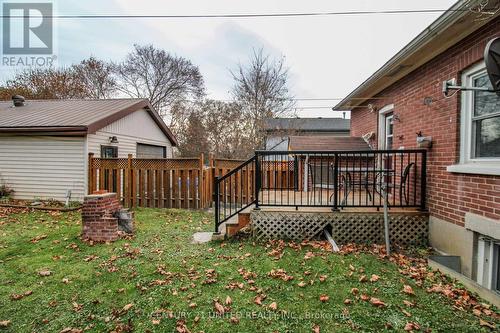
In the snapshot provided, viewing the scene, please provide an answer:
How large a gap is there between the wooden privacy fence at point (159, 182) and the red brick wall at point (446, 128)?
5594mm

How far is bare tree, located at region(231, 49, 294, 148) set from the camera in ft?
55.4

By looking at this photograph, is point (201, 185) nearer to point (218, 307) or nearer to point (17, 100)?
point (218, 307)

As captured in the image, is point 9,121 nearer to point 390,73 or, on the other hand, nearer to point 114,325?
point 114,325

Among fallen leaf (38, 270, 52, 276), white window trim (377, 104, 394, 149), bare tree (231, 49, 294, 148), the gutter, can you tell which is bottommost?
fallen leaf (38, 270, 52, 276)

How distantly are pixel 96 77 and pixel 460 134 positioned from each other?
28062 millimetres

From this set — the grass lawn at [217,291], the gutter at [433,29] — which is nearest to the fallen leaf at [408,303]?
the grass lawn at [217,291]

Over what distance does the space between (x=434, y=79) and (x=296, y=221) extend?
340 cm

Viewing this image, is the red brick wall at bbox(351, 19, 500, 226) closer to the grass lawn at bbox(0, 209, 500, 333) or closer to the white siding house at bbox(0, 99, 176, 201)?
the grass lawn at bbox(0, 209, 500, 333)

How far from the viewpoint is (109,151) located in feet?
32.1

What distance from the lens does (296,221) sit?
16.0 ft

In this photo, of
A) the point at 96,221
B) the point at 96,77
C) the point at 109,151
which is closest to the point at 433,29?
the point at 96,221

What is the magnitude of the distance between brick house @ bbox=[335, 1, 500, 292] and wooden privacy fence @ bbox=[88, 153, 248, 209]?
570 centimetres

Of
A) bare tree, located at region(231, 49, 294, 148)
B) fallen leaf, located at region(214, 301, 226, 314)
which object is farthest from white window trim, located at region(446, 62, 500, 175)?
bare tree, located at region(231, 49, 294, 148)

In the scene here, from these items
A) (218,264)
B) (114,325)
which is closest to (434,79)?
(218,264)
